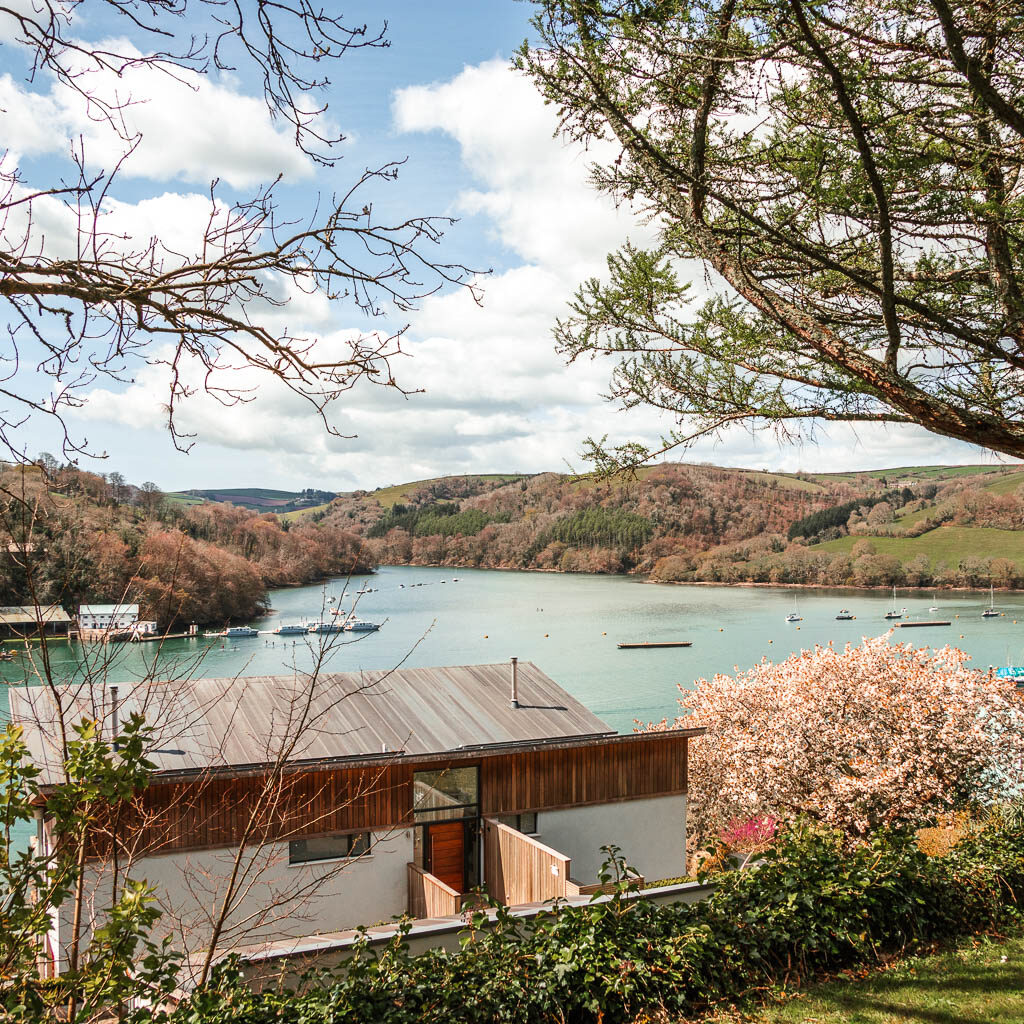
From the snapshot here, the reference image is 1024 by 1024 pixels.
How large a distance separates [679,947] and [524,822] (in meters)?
6.57

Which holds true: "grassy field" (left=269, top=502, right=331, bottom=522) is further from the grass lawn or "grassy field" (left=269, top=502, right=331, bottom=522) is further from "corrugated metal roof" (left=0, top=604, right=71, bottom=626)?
the grass lawn

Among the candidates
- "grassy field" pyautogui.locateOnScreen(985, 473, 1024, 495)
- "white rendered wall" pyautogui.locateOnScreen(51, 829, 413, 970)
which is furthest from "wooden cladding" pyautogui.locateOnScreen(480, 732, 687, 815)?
"grassy field" pyautogui.locateOnScreen(985, 473, 1024, 495)

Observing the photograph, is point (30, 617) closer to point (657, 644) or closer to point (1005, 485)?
point (657, 644)

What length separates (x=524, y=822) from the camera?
34.9ft

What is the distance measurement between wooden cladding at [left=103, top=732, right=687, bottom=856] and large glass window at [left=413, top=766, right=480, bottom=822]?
4.1 inches

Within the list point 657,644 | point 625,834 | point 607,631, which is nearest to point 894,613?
point 607,631

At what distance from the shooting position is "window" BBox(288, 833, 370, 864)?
9312mm

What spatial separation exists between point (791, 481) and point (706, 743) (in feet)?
289

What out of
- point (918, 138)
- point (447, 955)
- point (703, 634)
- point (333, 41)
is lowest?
point (703, 634)

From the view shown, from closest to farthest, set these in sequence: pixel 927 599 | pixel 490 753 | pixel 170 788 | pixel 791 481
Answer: pixel 170 788
pixel 490 753
pixel 927 599
pixel 791 481

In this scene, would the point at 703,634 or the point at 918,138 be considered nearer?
the point at 918,138

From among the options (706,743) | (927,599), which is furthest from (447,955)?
(927,599)

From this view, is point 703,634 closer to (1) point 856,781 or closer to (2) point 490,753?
(1) point 856,781

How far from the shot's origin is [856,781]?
13.2 meters
